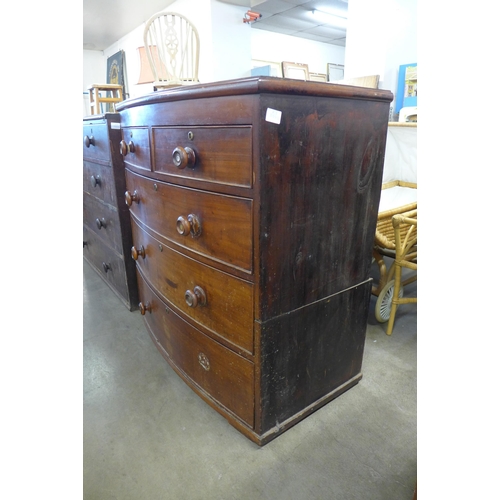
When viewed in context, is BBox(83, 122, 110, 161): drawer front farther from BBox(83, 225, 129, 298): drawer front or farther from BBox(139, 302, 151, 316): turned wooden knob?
BBox(139, 302, 151, 316): turned wooden knob

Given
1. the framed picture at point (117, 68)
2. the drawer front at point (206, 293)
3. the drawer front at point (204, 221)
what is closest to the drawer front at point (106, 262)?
the drawer front at point (206, 293)

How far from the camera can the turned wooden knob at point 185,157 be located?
1.07m

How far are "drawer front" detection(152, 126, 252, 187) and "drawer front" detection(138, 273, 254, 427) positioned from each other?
1.90ft

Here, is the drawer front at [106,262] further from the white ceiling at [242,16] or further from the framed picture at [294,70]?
the white ceiling at [242,16]

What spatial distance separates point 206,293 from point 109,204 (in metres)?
1.15

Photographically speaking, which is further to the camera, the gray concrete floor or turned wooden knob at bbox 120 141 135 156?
turned wooden knob at bbox 120 141 135 156

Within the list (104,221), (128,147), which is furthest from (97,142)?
(128,147)

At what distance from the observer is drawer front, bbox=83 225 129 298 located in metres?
2.18

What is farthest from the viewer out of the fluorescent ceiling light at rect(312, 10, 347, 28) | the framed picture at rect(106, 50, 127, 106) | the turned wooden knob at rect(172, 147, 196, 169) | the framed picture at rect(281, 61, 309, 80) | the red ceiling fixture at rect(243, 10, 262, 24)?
the framed picture at rect(106, 50, 127, 106)

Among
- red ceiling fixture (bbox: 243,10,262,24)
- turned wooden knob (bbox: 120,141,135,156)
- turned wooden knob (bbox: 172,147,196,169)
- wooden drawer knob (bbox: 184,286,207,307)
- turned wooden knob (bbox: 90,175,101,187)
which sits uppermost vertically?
A: red ceiling fixture (bbox: 243,10,262,24)

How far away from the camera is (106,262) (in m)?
2.39

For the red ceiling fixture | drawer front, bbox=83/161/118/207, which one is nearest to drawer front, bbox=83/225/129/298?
drawer front, bbox=83/161/118/207

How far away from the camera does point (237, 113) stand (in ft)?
3.02
